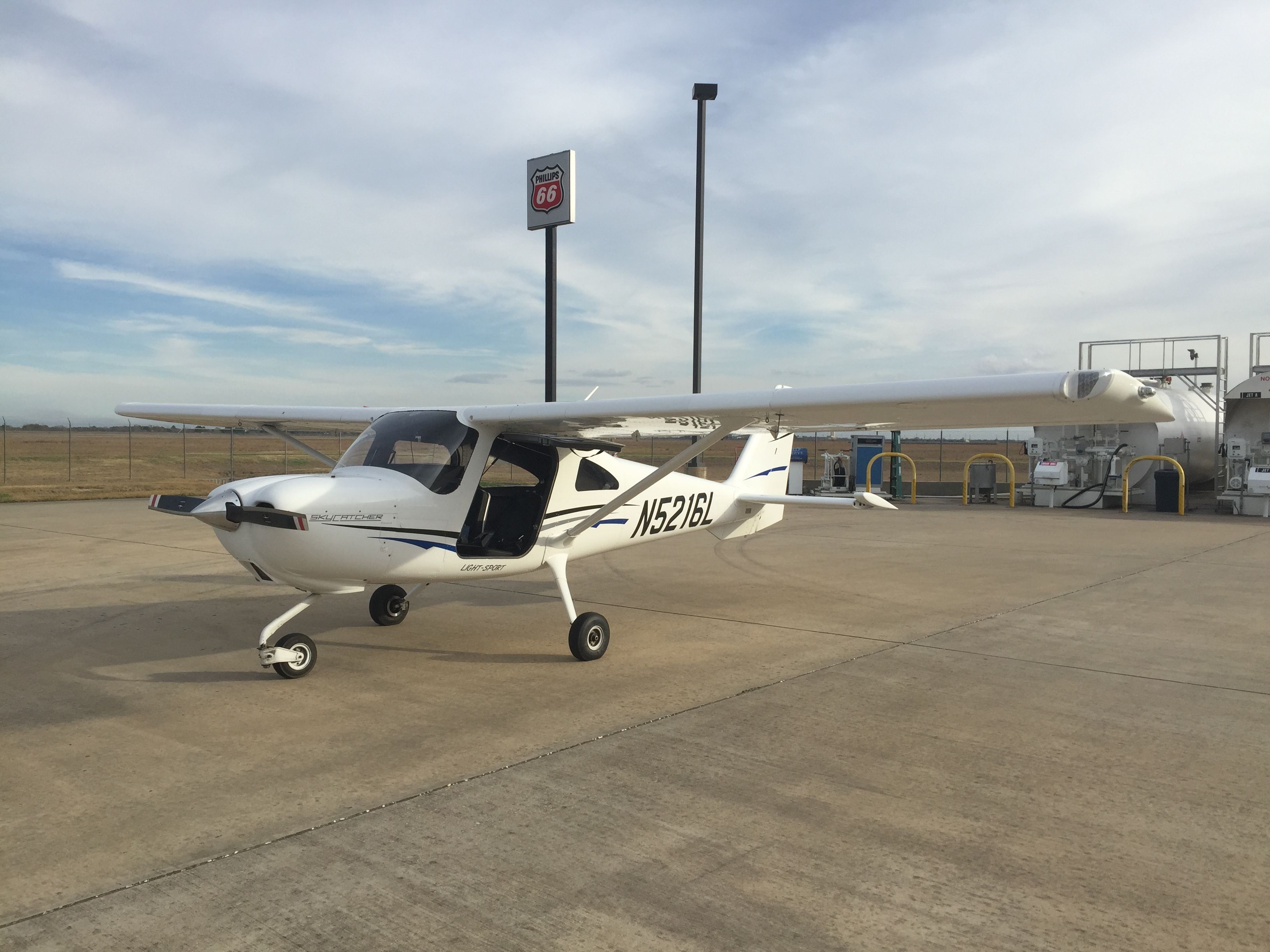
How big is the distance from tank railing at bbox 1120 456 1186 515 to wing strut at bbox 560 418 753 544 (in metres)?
16.4

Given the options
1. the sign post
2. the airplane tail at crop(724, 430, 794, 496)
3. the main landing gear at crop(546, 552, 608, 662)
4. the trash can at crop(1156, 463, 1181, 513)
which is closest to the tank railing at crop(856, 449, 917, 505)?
the trash can at crop(1156, 463, 1181, 513)

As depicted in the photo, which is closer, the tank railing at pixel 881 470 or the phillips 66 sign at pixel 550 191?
the phillips 66 sign at pixel 550 191

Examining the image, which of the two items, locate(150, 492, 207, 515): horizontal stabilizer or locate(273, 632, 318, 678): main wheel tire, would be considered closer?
locate(150, 492, 207, 515): horizontal stabilizer

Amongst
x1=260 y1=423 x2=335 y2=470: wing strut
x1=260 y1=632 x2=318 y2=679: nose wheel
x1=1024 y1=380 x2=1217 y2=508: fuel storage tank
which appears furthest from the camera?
x1=1024 y1=380 x2=1217 y2=508: fuel storage tank

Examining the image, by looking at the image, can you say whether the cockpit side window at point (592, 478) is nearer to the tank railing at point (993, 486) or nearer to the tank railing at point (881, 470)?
the tank railing at point (881, 470)

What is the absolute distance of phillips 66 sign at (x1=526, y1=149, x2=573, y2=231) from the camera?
17703 mm

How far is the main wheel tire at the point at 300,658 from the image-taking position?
6.09 metres

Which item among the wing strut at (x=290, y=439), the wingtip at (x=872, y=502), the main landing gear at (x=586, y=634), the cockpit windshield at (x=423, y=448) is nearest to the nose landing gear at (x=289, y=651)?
the cockpit windshield at (x=423, y=448)

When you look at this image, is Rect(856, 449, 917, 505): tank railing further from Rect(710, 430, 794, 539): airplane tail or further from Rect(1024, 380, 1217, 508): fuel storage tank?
Rect(710, 430, 794, 539): airplane tail

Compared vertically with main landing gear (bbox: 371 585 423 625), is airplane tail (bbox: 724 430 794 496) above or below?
above

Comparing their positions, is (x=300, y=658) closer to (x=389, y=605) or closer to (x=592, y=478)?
(x=389, y=605)

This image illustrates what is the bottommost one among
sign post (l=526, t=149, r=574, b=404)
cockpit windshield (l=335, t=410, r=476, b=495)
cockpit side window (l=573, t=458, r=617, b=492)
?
cockpit side window (l=573, t=458, r=617, b=492)

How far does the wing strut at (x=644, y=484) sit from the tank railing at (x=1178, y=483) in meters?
16.4

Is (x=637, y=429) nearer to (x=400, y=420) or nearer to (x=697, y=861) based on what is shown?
(x=400, y=420)
